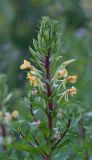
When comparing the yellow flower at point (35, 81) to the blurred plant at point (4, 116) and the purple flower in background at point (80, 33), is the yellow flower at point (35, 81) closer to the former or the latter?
the blurred plant at point (4, 116)

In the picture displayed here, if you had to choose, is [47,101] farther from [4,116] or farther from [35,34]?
[35,34]

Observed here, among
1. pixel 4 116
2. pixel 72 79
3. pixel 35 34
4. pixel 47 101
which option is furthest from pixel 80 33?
pixel 47 101

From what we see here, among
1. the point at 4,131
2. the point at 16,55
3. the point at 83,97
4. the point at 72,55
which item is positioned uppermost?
the point at 16,55

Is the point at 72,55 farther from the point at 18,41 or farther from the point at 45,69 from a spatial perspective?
the point at 45,69

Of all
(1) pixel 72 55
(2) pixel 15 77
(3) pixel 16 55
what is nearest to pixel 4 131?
(1) pixel 72 55

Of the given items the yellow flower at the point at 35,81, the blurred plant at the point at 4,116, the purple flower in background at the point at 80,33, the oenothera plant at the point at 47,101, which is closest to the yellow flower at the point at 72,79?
the oenothera plant at the point at 47,101

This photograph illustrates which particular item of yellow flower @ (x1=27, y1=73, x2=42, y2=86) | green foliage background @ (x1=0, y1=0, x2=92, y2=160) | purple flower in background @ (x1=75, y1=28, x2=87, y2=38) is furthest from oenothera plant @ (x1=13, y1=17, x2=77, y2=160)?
purple flower in background @ (x1=75, y1=28, x2=87, y2=38)
